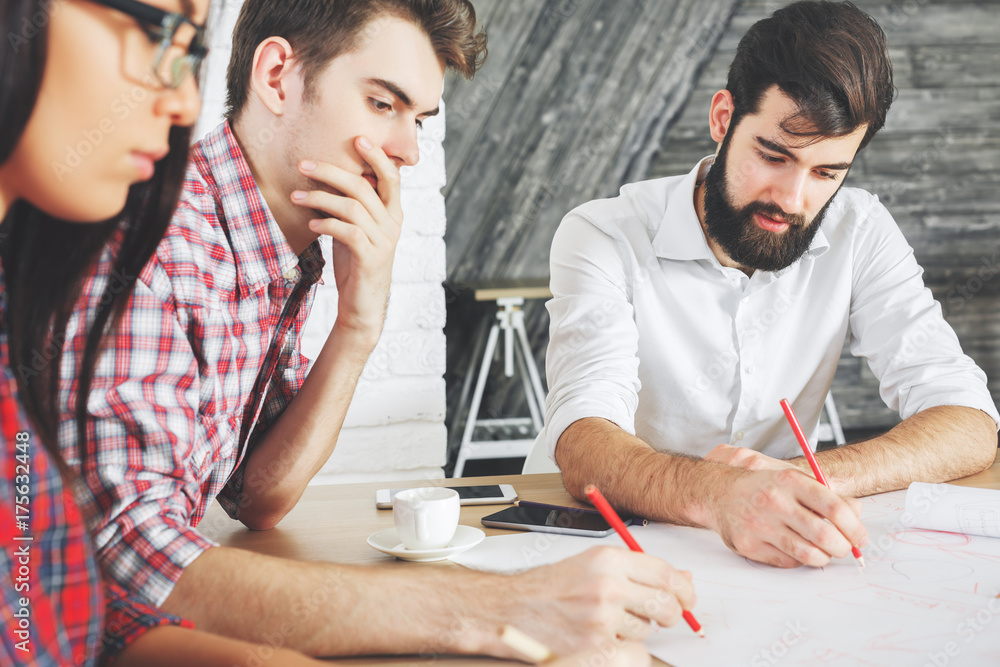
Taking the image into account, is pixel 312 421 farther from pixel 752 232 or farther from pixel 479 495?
pixel 752 232

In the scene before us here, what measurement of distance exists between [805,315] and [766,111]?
39 cm

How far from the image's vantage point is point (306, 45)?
0.95 metres

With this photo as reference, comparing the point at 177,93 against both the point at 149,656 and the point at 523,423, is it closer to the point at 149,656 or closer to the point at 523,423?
the point at 149,656

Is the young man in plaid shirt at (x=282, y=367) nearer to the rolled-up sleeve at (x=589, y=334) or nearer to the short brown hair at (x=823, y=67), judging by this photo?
the rolled-up sleeve at (x=589, y=334)

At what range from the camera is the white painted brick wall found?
75.0 inches

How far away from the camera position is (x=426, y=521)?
81 cm

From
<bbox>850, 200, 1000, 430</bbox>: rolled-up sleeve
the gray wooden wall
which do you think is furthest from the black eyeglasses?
the gray wooden wall

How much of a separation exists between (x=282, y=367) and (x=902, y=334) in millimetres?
1062

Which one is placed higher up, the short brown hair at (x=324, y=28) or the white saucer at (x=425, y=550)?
the short brown hair at (x=324, y=28)

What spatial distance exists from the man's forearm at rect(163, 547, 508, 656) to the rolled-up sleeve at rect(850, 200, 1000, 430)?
38.8 inches

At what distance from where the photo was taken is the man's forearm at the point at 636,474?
89 centimetres

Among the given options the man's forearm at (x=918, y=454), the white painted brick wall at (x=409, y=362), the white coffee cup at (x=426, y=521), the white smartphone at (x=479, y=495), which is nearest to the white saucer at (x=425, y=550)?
the white coffee cup at (x=426, y=521)

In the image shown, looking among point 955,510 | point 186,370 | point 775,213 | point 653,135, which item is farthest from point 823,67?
point 653,135

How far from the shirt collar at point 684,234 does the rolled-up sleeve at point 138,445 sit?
0.94m
